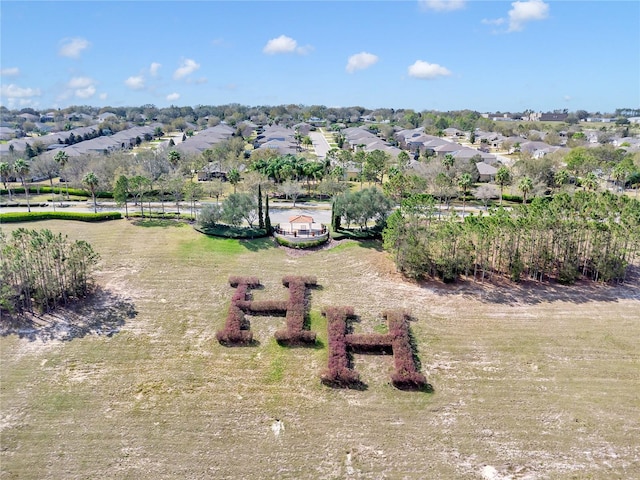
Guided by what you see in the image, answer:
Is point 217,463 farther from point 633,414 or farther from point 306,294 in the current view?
point 633,414

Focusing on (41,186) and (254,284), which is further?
(41,186)

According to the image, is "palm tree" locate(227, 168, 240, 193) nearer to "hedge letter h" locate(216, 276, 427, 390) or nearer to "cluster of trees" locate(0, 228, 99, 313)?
"hedge letter h" locate(216, 276, 427, 390)

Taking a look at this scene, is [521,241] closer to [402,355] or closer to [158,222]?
[402,355]

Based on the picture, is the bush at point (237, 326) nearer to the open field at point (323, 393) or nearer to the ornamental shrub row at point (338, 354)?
the open field at point (323, 393)

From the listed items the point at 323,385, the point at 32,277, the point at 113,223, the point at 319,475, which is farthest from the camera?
the point at 113,223

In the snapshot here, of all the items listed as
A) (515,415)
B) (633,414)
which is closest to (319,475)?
(515,415)

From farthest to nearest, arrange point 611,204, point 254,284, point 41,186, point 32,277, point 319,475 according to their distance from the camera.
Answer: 1. point 41,186
2. point 611,204
3. point 254,284
4. point 32,277
5. point 319,475
